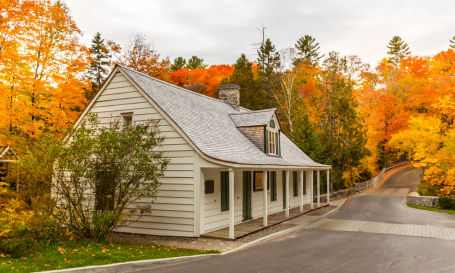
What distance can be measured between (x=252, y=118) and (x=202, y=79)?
88.2 feet

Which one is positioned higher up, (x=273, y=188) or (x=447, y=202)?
(x=273, y=188)

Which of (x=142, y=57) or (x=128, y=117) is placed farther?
(x=142, y=57)

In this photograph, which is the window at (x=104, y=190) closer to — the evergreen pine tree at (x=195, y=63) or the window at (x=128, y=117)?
the window at (x=128, y=117)

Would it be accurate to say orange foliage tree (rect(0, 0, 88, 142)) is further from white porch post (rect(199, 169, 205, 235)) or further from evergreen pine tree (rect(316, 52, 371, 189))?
evergreen pine tree (rect(316, 52, 371, 189))

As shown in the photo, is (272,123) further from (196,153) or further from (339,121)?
(339,121)

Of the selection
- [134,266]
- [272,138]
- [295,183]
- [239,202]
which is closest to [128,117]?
[239,202]

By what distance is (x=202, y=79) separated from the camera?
42344 millimetres

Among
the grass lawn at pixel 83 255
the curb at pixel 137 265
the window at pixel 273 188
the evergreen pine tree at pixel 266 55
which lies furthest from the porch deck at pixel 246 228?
the evergreen pine tree at pixel 266 55

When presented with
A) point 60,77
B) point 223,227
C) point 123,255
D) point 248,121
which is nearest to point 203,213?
point 223,227

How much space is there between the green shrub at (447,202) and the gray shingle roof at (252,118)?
1416 centimetres

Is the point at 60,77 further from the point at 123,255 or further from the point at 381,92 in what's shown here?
the point at 381,92

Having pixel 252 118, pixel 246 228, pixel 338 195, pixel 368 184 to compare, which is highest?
pixel 252 118

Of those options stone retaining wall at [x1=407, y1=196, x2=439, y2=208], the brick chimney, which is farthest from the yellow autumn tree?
the brick chimney

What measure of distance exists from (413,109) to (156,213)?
43020 mm
